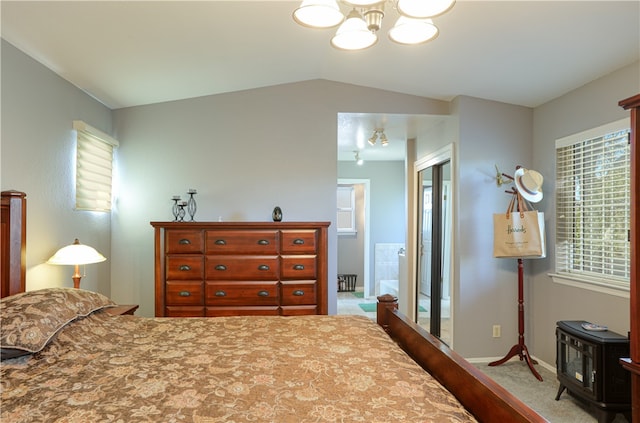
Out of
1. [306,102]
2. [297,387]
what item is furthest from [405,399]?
[306,102]

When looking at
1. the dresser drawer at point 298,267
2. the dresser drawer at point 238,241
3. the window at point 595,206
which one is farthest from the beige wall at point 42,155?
the window at point 595,206

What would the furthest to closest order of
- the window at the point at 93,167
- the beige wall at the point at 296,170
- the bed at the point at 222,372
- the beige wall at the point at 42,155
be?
the beige wall at the point at 296,170 < the window at the point at 93,167 < the beige wall at the point at 42,155 < the bed at the point at 222,372

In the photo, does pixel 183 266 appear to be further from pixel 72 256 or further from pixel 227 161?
pixel 227 161

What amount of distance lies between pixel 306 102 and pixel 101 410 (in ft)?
10.3

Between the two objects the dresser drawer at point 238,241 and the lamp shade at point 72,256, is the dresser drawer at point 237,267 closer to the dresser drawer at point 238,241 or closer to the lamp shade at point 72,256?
the dresser drawer at point 238,241

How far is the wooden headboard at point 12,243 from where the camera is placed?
2215mm

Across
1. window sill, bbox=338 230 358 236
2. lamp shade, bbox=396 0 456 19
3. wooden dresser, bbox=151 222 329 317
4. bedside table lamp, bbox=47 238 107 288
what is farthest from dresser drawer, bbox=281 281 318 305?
window sill, bbox=338 230 358 236

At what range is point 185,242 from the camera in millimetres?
3172

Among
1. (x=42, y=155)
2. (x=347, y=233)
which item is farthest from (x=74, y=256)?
(x=347, y=233)

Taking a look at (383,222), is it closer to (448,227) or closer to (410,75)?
(448,227)

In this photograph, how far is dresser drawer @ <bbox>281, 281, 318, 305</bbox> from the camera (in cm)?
320

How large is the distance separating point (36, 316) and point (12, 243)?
920mm

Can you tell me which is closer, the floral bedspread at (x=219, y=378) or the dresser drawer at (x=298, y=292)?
the floral bedspread at (x=219, y=378)

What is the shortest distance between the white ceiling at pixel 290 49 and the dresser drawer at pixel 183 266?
148 centimetres
